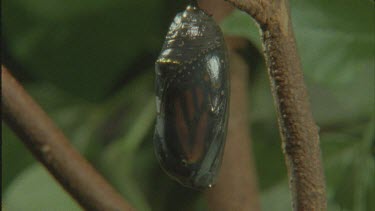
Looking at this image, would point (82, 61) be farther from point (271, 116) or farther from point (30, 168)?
point (271, 116)

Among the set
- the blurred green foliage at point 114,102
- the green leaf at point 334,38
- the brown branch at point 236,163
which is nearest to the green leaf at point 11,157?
the blurred green foliage at point 114,102

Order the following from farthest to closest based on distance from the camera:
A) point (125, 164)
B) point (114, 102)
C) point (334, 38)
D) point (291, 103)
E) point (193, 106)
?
1. point (114, 102)
2. point (125, 164)
3. point (334, 38)
4. point (193, 106)
5. point (291, 103)

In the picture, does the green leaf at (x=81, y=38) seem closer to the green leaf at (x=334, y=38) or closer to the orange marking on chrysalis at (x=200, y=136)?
the green leaf at (x=334, y=38)

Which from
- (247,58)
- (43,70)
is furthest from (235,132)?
(43,70)

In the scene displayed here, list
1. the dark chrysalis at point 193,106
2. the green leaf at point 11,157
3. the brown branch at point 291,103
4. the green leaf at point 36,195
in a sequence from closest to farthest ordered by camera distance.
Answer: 1. the brown branch at point 291,103
2. the dark chrysalis at point 193,106
3. the green leaf at point 36,195
4. the green leaf at point 11,157

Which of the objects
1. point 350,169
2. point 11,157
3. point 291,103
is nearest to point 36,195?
point 11,157

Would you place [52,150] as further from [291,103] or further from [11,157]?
[11,157]

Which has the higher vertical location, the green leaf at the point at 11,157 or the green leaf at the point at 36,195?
the green leaf at the point at 36,195
